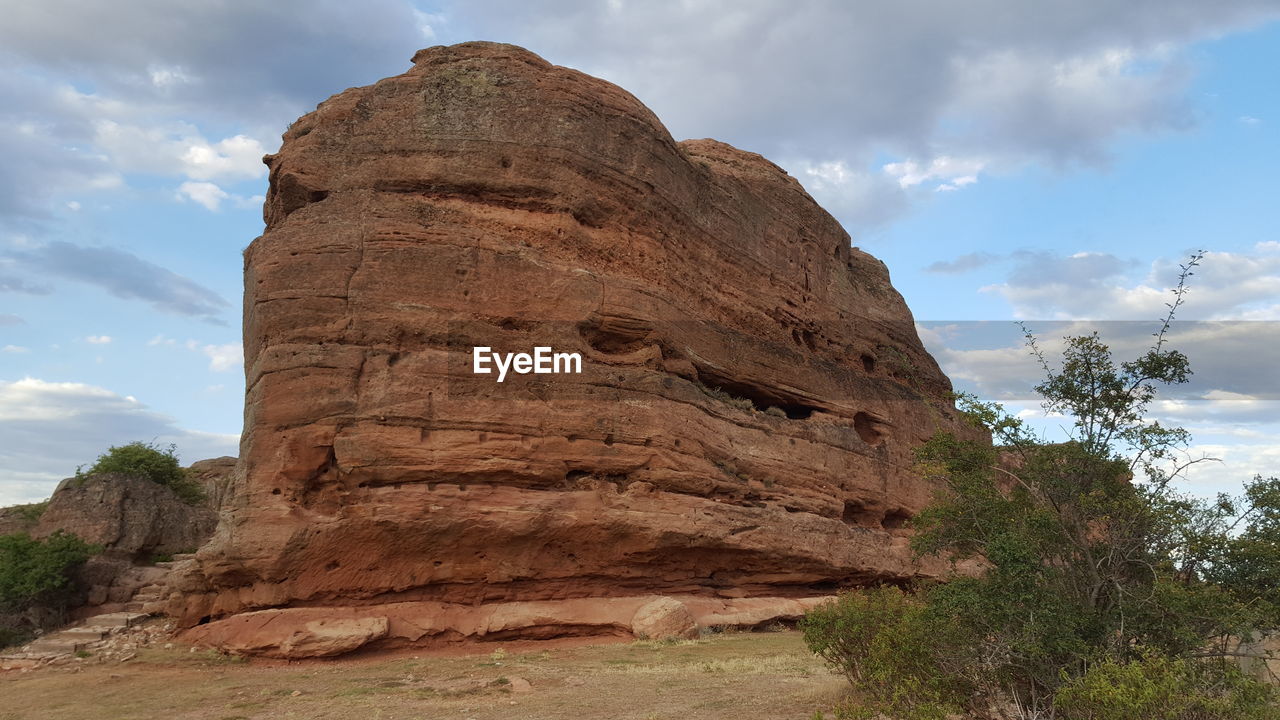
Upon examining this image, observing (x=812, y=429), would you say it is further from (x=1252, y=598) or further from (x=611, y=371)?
(x=1252, y=598)

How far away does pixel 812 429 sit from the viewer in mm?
21719

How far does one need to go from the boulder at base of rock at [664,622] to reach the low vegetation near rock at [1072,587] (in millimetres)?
5941

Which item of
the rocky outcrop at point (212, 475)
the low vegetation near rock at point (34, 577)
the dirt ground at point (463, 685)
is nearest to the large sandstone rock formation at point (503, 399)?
the dirt ground at point (463, 685)

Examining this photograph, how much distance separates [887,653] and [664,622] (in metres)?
7.29

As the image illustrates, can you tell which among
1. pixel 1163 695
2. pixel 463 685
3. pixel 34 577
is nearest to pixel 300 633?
pixel 463 685

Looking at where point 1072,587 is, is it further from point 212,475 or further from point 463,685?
point 212,475

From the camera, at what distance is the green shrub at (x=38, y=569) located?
18156 millimetres

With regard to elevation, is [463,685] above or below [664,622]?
below

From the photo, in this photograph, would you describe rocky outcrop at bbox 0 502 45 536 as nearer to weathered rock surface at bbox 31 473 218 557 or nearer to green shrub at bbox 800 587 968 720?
weathered rock surface at bbox 31 473 218 557

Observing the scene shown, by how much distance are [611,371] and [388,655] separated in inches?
269

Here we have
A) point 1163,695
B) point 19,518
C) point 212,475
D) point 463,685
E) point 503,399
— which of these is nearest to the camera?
point 1163,695

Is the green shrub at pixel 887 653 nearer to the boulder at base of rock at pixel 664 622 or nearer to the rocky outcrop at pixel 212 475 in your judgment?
the boulder at base of rock at pixel 664 622

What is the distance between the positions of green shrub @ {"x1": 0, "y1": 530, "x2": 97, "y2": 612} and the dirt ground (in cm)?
439

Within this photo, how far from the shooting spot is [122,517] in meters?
22.2
